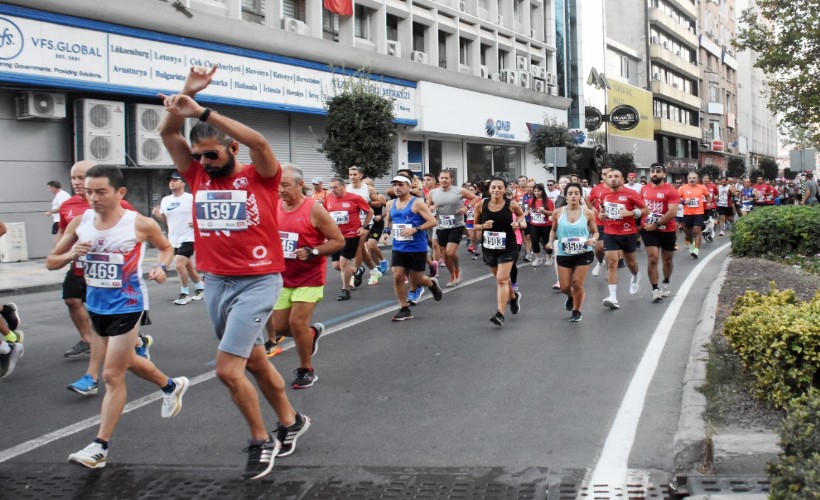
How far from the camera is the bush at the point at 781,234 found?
16922 mm

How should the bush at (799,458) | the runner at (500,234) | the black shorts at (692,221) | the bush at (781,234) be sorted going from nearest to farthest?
the bush at (799,458) → the runner at (500,234) → the bush at (781,234) → the black shorts at (692,221)

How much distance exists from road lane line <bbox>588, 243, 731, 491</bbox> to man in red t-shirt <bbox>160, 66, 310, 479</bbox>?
1839 millimetres

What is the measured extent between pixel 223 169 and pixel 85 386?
2777 mm

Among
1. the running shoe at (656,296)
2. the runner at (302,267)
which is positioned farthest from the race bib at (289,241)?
the running shoe at (656,296)

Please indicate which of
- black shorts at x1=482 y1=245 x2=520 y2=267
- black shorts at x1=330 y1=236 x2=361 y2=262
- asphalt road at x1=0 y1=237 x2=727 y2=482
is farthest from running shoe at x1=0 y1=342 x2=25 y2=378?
black shorts at x1=330 y1=236 x2=361 y2=262

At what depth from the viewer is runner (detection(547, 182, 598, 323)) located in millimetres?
10344

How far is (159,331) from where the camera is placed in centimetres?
995

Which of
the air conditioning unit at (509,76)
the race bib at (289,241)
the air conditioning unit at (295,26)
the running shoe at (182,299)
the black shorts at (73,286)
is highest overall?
the air conditioning unit at (509,76)

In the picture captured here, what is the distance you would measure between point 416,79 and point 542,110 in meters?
13.2

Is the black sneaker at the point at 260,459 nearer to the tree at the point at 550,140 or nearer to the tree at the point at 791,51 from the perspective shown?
the tree at the point at 791,51

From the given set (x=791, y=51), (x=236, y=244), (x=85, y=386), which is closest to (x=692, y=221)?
(x=791, y=51)

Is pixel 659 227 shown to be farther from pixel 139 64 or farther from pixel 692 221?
pixel 139 64

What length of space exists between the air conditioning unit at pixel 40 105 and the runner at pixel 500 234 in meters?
→ 12.0

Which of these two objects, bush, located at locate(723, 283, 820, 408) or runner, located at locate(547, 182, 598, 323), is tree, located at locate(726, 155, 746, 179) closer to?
runner, located at locate(547, 182, 598, 323)
